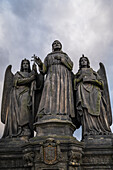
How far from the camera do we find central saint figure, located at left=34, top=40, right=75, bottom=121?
43.5ft

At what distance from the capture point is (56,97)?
1359cm

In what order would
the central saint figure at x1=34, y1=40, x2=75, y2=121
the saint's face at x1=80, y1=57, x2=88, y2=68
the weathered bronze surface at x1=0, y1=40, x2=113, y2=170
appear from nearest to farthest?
the weathered bronze surface at x1=0, y1=40, x2=113, y2=170, the central saint figure at x1=34, y1=40, x2=75, y2=121, the saint's face at x1=80, y1=57, x2=88, y2=68

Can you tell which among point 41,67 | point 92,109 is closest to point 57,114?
point 92,109

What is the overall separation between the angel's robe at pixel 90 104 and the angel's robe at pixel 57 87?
0.46 metres

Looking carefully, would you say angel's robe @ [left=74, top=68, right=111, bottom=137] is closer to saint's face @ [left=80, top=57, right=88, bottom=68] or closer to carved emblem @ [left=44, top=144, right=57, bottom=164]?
saint's face @ [left=80, top=57, right=88, bottom=68]

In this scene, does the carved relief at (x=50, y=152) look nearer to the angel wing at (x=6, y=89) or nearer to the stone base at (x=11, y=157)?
the stone base at (x=11, y=157)

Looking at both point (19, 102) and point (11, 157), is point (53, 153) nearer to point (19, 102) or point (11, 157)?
point (11, 157)

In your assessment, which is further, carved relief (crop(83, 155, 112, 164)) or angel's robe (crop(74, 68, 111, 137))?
angel's robe (crop(74, 68, 111, 137))

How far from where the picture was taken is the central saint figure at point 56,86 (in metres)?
13.3

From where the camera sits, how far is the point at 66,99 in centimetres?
1370

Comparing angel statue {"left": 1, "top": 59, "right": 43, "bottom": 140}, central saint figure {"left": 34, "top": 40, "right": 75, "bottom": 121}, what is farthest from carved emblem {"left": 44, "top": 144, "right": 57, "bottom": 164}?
angel statue {"left": 1, "top": 59, "right": 43, "bottom": 140}

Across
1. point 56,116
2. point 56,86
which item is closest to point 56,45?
point 56,86

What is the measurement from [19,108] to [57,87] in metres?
2.21

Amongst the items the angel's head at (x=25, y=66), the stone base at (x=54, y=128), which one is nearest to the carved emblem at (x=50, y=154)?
the stone base at (x=54, y=128)
